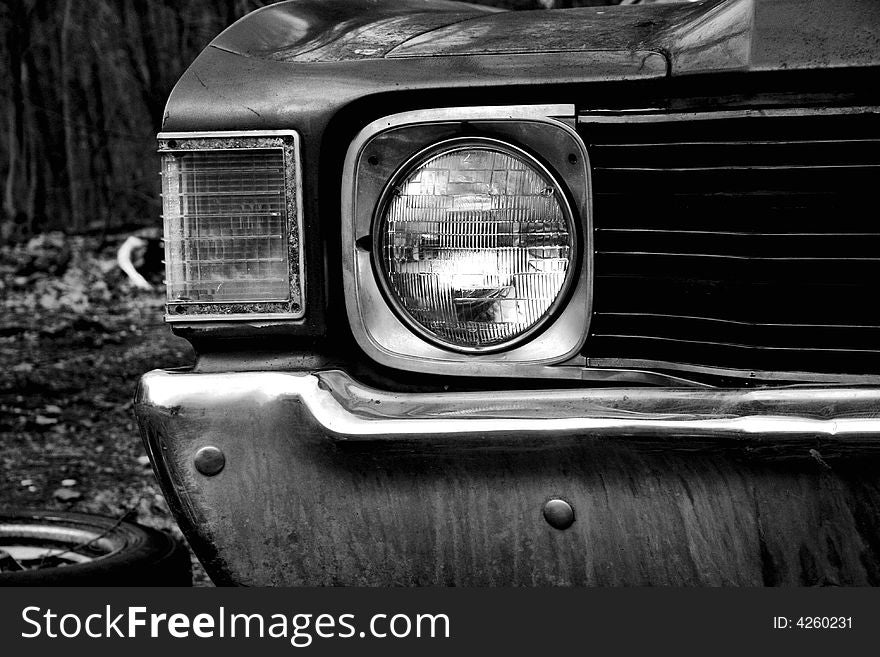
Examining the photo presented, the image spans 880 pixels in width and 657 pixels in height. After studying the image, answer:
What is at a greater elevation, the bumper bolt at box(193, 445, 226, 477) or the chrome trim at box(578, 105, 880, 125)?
the chrome trim at box(578, 105, 880, 125)

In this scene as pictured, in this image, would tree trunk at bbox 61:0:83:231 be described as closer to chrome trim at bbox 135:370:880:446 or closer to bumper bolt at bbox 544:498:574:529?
chrome trim at bbox 135:370:880:446

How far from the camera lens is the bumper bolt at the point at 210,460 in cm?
147

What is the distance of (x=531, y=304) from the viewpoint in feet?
4.96

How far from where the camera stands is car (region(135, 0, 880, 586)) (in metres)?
1.33

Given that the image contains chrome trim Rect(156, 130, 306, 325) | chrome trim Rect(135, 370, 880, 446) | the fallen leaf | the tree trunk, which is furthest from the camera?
the tree trunk

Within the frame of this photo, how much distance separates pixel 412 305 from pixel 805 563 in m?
0.68

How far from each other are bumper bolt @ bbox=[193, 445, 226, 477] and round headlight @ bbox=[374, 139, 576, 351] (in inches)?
14.0

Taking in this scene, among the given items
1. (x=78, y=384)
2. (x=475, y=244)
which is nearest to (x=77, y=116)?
(x=78, y=384)

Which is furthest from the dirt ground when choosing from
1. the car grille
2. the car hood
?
the car grille

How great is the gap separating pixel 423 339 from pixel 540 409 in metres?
0.25

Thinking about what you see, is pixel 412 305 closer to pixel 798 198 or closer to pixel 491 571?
pixel 491 571

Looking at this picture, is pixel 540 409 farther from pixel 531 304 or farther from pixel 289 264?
pixel 289 264

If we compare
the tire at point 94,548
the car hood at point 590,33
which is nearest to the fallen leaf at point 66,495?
the tire at point 94,548

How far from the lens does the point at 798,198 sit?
136 centimetres
